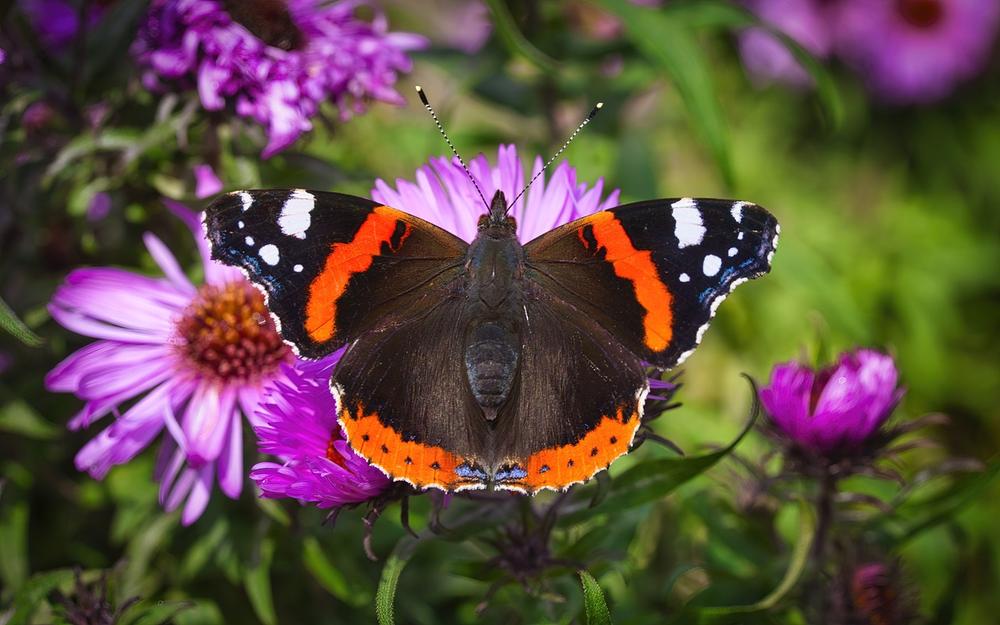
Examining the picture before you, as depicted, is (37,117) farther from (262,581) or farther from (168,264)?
(262,581)

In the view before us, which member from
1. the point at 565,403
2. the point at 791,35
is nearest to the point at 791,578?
the point at 565,403

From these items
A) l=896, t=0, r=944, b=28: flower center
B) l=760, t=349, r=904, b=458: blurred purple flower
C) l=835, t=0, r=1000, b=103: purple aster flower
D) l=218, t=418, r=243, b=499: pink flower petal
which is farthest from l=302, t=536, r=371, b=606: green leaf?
l=896, t=0, r=944, b=28: flower center

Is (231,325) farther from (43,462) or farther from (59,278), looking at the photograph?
(43,462)

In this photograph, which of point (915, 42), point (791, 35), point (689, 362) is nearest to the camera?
point (689, 362)

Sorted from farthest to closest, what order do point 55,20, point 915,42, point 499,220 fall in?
1. point 915,42
2. point 55,20
3. point 499,220

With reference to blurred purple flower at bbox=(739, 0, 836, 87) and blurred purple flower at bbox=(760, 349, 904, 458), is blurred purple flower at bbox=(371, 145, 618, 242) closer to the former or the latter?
blurred purple flower at bbox=(760, 349, 904, 458)

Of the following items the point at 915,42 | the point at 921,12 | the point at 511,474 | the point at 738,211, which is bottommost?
the point at 511,474
